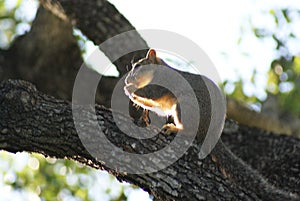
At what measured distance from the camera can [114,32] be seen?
494 cm

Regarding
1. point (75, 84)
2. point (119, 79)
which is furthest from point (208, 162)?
point (75, 84)

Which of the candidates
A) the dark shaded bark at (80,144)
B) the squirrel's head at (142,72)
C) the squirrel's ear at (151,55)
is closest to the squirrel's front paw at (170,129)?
the dark shaded bark at (80,144)

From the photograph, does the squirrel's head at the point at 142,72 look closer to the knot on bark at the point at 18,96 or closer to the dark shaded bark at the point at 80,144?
the dark shaded bark at the point at 80,144

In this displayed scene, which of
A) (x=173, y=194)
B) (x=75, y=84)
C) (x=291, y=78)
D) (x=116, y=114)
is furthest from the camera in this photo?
(x=291, y=78)

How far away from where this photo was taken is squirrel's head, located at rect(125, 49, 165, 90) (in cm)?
428

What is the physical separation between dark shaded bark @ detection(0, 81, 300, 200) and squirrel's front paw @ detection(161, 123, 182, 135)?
120 millimetres

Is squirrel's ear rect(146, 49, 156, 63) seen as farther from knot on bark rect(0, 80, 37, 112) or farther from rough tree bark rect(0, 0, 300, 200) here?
knot on bark rect(0, 80, 37, 112)

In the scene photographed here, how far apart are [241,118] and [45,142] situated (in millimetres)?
A: 2574

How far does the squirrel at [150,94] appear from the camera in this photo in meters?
4.05

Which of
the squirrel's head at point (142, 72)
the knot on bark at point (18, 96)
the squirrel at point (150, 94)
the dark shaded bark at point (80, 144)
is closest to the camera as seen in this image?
the dark shaded bark at point (80, 144)

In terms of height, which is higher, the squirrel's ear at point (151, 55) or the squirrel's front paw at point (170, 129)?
the squirrel's ear at point (151, 55)

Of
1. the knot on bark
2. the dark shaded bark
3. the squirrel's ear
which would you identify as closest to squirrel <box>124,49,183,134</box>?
the squirrel's ear

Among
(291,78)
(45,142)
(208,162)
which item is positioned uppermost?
(45,142)

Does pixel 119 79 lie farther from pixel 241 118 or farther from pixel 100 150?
pixel 100 150
